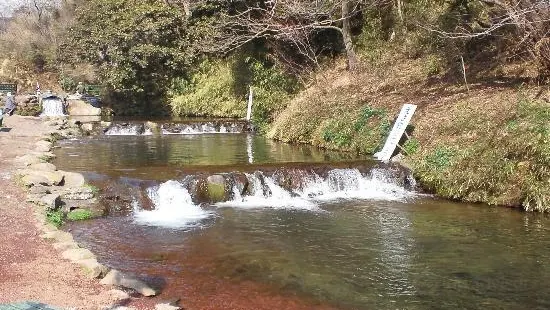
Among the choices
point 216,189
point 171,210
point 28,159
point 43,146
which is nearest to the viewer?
point 171,210

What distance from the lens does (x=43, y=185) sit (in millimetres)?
10367

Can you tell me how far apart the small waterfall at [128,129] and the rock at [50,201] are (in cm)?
1227

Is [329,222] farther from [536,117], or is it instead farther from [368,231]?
[536,117]

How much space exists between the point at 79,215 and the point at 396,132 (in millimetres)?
8079

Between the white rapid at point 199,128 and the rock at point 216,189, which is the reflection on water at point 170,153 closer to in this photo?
the rock at point 216,189

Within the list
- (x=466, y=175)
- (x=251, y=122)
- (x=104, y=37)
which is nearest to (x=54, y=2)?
(x=104, y=37)

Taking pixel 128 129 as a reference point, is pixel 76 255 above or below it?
below

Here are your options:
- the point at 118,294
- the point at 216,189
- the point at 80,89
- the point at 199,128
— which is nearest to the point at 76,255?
the point at 118,294

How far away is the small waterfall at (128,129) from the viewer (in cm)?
2188

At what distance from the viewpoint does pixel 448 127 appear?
13.3 meters

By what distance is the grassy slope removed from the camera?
1069 cm

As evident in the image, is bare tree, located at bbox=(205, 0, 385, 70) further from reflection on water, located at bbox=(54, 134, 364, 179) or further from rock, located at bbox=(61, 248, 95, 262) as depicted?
rock, located at bbox=(61, 248, 95, 262)

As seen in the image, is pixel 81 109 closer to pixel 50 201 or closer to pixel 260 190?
pixel 260 190

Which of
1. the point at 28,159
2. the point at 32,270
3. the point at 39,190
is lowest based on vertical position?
the point at 32,270
